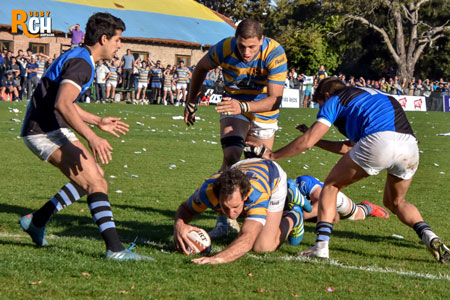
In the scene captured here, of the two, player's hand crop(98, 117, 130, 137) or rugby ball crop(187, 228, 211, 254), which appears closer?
player's hand crop(98, 117, 130, 137)

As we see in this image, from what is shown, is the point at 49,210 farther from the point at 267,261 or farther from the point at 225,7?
the point at 225,7

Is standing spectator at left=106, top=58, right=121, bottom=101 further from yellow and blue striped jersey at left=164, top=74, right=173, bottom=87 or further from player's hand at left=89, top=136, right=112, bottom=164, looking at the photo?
player's hand at left=89, top=136, right=112, bottom=164

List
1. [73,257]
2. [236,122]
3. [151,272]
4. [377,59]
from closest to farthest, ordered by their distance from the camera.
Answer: [151,272], [73,257], [236,122], [377,59]

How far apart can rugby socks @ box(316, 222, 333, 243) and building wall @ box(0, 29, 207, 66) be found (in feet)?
131

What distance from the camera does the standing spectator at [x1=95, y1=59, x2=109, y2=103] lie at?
31016mm

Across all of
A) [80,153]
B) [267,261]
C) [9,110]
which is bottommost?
[9,110]

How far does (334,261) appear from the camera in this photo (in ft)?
20.7

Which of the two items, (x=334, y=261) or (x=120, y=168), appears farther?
(x=120, y=168)

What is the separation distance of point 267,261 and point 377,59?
6383 cm

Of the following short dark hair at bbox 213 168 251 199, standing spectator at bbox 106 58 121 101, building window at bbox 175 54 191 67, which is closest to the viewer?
short dark hair at bbox 213 168 251 199

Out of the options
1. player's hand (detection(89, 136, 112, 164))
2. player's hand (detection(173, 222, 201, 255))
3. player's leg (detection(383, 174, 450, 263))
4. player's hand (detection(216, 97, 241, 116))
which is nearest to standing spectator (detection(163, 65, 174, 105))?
player's hand (detection(216, 97, 241, 116))

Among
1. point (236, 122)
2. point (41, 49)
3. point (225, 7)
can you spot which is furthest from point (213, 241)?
point (225, 7)

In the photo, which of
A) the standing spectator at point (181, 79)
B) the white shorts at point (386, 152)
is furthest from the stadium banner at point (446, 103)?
the white shorts at point (386, 152)

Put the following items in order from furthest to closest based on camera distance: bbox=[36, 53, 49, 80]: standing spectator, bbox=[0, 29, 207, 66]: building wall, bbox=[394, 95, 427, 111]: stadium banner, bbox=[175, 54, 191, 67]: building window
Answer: bbox=[175, 54, 191, 67]: building window
bbox=[0, 29, 207, 66]: building wall
bbox=[394, 95, 427, 111]: stadium banner
bbox=[36, 53, 49, 80]: standing spectator
